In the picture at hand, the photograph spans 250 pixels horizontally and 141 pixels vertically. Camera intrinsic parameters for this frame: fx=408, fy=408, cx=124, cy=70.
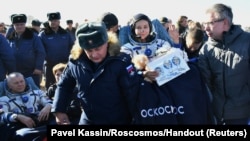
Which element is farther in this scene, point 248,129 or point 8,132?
point 8,132

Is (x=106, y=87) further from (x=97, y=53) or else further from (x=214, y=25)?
(x=214, y=25)

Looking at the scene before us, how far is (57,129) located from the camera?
3119 millimetres

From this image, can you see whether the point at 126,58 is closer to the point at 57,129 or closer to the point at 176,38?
the point at 57,129

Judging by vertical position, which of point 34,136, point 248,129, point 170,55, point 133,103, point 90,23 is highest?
point 90,23

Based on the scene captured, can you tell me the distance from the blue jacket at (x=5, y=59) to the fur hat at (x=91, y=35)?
132 inches

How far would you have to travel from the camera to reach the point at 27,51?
7.00 meters

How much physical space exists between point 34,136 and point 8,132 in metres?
0.30

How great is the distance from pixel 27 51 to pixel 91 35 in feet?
13.9

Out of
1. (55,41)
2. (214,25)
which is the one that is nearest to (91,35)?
(214,25)

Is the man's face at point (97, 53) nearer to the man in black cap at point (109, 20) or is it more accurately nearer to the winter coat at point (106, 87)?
the winter coat at point (106, 87)

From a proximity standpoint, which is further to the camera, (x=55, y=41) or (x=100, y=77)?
(x=55, y=41)

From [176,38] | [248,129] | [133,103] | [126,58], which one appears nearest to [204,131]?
[248,129]

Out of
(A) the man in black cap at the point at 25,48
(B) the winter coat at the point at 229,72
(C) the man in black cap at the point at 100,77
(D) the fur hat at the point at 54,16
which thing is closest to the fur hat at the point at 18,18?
(A) the man in black cap at the point at 25,48

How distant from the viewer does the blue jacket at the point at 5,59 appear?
613 cm
